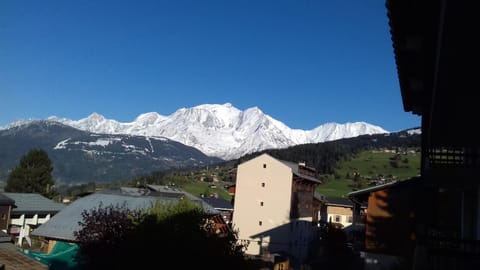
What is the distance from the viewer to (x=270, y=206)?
162 ft

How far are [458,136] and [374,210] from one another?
75.4 feet

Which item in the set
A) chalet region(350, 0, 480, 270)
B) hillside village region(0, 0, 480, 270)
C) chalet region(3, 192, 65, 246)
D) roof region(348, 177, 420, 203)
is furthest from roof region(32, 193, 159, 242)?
chalet region(350, 0, 480, 270)

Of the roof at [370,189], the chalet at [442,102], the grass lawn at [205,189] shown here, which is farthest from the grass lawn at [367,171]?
the chalet at [442,102]

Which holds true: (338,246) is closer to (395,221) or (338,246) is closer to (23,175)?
(395,221)

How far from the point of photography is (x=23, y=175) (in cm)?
7350

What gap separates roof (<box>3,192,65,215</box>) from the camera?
51.7 meters

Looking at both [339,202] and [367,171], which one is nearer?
[339,202]

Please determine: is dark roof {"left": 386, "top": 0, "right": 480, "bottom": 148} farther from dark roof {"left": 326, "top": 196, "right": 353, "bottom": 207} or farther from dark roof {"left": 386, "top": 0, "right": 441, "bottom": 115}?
dark roof {"left": 326, "top": 196, "right": 353, "bottom": 207}

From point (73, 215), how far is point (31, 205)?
24.7 meters

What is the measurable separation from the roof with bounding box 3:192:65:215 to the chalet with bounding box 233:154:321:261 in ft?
Answer: 71.5

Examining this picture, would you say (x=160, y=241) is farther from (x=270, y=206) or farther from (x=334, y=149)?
(x=334, y=149)

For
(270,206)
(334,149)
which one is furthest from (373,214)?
(334,149)

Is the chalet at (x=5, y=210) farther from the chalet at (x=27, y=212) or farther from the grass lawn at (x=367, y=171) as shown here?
the grass lawn at (x=367, y=171)

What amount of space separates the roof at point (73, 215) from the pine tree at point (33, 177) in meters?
41.3
